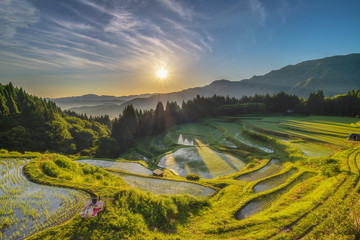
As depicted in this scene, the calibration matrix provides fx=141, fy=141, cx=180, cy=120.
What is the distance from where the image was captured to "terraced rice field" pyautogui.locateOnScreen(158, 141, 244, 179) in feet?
74.8

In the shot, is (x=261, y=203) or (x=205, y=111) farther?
(x=205, y=111)

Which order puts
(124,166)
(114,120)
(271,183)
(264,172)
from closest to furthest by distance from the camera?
1. (271,183)
2. (264,172)
3. (124,166)
4. (114,120)

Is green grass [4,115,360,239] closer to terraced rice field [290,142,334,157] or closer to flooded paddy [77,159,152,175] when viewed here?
terraced rice field [290,142,334,157]

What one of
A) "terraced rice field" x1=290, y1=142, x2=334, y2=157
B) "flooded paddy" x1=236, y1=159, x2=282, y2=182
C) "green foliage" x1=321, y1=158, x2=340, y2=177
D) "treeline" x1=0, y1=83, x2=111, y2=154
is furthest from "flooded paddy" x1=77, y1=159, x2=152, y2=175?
"terraced rice field" x1=290, y1=142, x2=334, y2=157

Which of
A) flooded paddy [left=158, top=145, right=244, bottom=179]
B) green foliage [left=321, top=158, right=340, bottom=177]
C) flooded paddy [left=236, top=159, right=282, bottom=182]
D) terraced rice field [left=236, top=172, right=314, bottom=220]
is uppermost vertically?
green foliage [left=321, top=158, right=340, bottom=177]

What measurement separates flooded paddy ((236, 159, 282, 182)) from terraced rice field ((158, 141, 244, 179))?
9.51 ft

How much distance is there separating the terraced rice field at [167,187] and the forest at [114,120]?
26.3m

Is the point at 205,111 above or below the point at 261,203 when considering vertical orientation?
above

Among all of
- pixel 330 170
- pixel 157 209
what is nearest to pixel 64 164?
pixel 157 209

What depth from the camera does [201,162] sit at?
86.3ft

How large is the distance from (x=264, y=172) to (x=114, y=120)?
5118 centimetres

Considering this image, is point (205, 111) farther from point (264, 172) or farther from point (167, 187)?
point (167, 187)

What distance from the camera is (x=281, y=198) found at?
1261cm

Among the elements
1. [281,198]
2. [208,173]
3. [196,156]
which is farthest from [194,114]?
[281,198]
